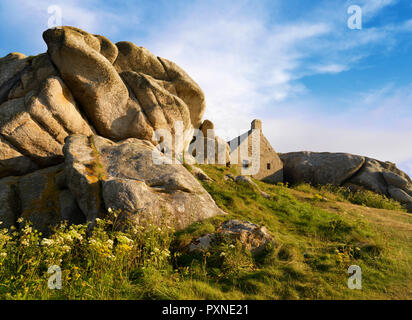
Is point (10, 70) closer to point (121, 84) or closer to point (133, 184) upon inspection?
point (121, 84)

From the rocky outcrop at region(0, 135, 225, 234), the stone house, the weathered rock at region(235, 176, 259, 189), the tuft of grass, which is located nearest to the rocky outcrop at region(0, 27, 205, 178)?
the rocky outcrop at region(0, 135, 225, 234)

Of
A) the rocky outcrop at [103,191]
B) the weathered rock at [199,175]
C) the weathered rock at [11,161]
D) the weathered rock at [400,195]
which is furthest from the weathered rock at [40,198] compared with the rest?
the weathered rock at [400,195]

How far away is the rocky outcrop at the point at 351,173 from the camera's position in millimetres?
24672

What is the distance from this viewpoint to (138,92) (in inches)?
597

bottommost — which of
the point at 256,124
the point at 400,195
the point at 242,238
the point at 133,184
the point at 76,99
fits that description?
→ the point at 242,238

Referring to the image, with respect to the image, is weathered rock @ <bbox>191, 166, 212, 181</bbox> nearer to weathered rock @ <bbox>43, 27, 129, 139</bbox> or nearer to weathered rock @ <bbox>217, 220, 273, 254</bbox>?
weathered rock @ <bbox>43, 27, 129, 139</bbox>

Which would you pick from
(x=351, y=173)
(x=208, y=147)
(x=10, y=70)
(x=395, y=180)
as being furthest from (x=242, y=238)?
(x=395, y=180)

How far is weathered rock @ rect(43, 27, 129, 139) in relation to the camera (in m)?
12.9

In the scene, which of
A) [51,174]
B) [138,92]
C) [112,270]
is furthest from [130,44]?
[112,270]

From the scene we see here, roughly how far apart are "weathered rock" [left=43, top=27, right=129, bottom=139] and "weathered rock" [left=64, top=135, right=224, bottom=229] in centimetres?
224

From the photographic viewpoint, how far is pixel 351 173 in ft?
84.0

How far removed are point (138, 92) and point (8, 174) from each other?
302 inches

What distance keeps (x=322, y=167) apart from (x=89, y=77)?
897 inches
